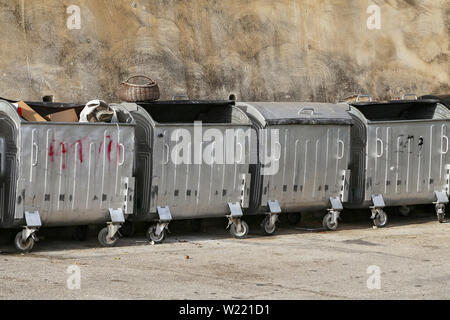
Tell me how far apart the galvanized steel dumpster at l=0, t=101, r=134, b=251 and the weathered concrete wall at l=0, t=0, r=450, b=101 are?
554 centimetres

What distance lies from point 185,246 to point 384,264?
2.77 meters

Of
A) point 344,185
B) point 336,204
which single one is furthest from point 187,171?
point 344,185

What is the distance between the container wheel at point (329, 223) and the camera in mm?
13984

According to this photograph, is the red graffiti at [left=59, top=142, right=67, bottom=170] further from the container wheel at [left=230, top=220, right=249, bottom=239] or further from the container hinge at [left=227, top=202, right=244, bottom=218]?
the container wheel at [left=230, top=220, right=249, bottom=239]

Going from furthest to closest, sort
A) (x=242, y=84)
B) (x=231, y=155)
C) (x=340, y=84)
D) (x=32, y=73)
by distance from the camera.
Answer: (x=340, y=84)
(x=242, y=84)
(x=32, y=73)
(x=231, y=155)

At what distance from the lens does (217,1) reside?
2055cm

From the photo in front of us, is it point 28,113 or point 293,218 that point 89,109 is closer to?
point 28,113

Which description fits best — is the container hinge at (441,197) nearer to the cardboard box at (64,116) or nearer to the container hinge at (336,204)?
the container hinge at (336,204)

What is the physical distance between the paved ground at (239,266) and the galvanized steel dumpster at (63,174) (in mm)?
408

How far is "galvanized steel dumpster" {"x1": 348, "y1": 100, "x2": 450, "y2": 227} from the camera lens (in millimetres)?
14297

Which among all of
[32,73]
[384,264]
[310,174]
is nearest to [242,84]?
[32,73]

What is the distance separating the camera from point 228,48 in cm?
2028

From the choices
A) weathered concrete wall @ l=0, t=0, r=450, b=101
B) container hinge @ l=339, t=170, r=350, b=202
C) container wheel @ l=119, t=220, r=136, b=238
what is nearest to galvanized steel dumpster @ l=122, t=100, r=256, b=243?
container wheel @ l=119, t=220, r=136, b=238

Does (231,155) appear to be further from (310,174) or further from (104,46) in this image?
(104,46)
